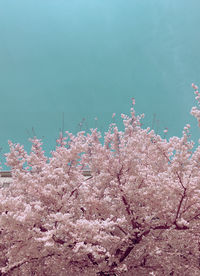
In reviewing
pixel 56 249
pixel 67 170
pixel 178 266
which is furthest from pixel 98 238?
pixel 178 266

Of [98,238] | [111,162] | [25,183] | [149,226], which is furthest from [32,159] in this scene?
[149,226]

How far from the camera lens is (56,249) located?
595 cm

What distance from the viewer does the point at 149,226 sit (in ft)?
21.7

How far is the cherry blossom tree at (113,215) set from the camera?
5.95m

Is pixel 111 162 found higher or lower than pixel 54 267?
higher

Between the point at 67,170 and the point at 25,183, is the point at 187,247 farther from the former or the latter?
the point at 25,183

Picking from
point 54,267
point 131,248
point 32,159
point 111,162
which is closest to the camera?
point 54,267

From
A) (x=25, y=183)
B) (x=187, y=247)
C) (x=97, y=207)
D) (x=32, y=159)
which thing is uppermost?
(x=32, y=159)

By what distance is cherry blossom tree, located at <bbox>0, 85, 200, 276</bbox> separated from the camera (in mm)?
5945

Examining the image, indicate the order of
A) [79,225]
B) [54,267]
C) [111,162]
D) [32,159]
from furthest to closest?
[32,159] < [111,162] < [54,267] < [79,225]

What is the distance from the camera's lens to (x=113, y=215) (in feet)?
22.8

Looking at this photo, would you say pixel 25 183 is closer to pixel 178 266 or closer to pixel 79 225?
pixel 79 225

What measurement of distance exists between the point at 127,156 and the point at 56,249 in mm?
3492

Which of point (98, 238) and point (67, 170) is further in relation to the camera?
point (67, 170)
